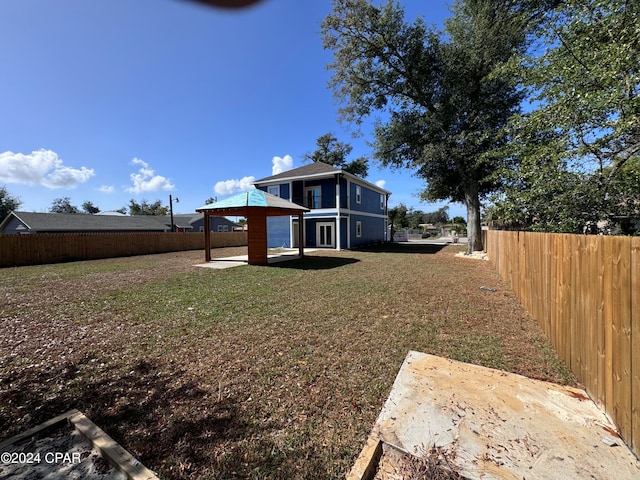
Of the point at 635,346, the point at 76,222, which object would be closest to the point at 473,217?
the point at 635,346

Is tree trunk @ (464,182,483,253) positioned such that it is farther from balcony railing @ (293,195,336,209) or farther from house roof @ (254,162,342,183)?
balcony railing @ (293,195,336,209)

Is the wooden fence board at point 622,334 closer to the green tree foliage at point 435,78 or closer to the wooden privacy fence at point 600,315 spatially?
the wooden privacy fence at point 600,315

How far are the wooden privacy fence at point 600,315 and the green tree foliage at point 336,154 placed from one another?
30064 millimetres

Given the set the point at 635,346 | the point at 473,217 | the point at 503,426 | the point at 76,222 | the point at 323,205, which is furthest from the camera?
the point at 76,222

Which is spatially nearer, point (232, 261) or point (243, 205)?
point (243, 205)

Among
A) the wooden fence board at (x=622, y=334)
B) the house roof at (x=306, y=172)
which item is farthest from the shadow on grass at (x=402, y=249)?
the wooden fence board at (x=622, y=334)

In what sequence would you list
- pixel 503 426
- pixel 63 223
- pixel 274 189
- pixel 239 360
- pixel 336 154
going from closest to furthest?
pixel 503 426
pixel 239 360
pixel 274 189
pixel 63 223
pixel 336 154

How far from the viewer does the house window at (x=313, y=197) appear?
18875mm

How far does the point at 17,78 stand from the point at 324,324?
8153 millimetres

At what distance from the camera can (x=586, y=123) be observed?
5.10m

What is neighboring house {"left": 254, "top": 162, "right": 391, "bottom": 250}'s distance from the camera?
18.1 metres

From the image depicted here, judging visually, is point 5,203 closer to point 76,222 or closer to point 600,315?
point 76,222

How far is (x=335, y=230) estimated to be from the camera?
1852 cm

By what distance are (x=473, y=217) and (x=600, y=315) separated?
14.7 m
